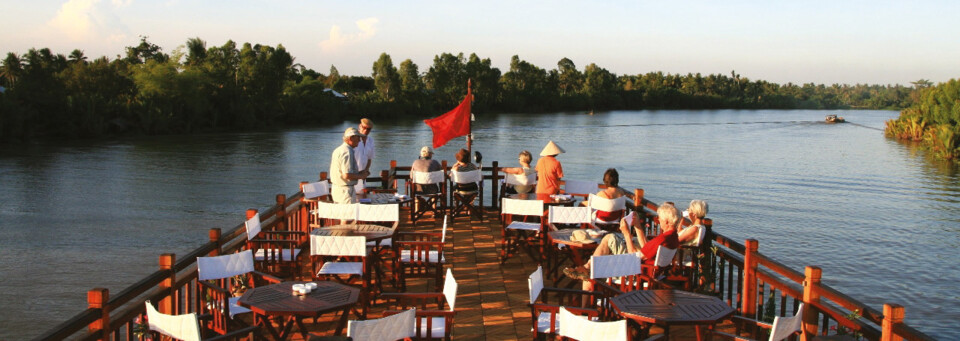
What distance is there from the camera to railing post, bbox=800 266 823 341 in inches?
195

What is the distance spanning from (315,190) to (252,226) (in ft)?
8.50

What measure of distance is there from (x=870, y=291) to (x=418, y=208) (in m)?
10.6

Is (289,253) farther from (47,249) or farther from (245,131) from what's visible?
(245,131)

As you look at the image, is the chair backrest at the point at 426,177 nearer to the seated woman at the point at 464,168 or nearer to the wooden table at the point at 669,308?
the seated woman at the point at 464,168

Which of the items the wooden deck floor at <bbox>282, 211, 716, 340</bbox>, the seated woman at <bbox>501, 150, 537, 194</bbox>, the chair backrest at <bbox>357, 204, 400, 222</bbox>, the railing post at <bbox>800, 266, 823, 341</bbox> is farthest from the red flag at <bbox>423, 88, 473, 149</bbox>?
the railing post at <bbox>800, 266, 823, 341</bbox>

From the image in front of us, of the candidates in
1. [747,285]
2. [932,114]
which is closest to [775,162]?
[932,114]

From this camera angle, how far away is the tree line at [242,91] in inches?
1991

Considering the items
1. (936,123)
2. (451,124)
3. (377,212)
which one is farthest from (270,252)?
(936,123)

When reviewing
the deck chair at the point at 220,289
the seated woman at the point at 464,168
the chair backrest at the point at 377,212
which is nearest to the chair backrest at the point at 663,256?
the chair backrest at the point at 377,212

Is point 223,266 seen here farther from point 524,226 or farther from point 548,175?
point 548,175

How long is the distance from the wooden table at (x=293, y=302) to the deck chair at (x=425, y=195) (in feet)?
16.9

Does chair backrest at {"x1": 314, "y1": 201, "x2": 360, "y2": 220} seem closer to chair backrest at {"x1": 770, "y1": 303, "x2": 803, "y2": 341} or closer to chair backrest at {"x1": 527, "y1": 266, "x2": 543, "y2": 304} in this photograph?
chair backrest at {"x1": 527, "y1": 266, "x2": 543, "y2": 304}

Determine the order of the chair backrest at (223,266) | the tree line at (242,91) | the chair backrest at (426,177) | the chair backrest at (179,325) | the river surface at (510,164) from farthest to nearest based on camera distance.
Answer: the tree line at (242,91), the river surface at (510,164), the chair backrest at (426,177), the chair backrest at (223,266), the chair backrest at (179,325)

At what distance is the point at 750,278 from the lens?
577 centimetres
